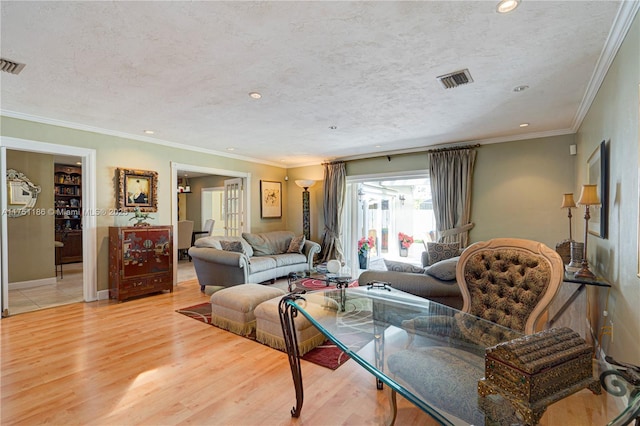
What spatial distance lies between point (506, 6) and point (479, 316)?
1920mm

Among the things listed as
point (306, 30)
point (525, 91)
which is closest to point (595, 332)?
point (525, 91)

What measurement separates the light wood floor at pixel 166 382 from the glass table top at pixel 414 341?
0.39m

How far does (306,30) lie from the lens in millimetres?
1959

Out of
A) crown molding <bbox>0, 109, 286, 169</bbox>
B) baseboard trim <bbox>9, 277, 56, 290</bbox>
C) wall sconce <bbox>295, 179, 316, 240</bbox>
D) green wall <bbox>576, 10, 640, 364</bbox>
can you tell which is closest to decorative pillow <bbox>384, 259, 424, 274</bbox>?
green wall <bbox>576, 10, 640, 364</bbox>

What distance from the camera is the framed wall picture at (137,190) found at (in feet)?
15.1

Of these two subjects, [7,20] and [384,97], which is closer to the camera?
[7,20]

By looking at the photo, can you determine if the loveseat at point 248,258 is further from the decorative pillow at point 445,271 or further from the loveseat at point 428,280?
the decorative pillow at point 445,271

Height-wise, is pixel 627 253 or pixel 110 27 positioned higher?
pixel 110 27

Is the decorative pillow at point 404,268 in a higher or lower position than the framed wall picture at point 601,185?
lower

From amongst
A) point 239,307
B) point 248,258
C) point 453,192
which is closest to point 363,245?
point 453,192

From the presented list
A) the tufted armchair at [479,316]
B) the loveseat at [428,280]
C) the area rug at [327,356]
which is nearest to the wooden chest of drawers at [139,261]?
the area rug at [327,356]

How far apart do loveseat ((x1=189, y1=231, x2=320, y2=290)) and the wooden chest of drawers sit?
44 cm

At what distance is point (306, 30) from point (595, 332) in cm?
366

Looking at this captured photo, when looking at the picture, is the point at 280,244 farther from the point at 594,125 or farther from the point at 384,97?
the point at 594,125
